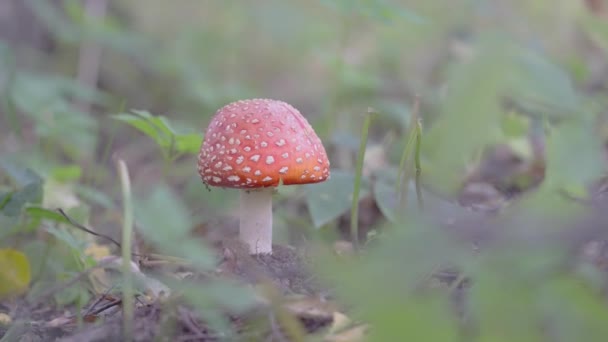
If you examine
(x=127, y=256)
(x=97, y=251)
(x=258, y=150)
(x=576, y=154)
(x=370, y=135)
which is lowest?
(x=97, y=251)

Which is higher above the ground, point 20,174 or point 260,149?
point 260,149

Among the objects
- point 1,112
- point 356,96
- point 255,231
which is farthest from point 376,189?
point 1,112

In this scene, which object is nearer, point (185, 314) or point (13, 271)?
point (185, 314)

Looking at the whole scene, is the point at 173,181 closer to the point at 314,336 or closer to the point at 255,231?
the point at 255,231

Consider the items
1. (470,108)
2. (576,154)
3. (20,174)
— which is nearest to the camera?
(470,108)

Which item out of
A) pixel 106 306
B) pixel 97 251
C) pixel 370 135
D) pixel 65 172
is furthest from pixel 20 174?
pixel 370 135

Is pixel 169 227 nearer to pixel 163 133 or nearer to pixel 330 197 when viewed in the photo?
pixel 163 133

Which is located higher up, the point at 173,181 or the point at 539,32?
the point at 539,32
